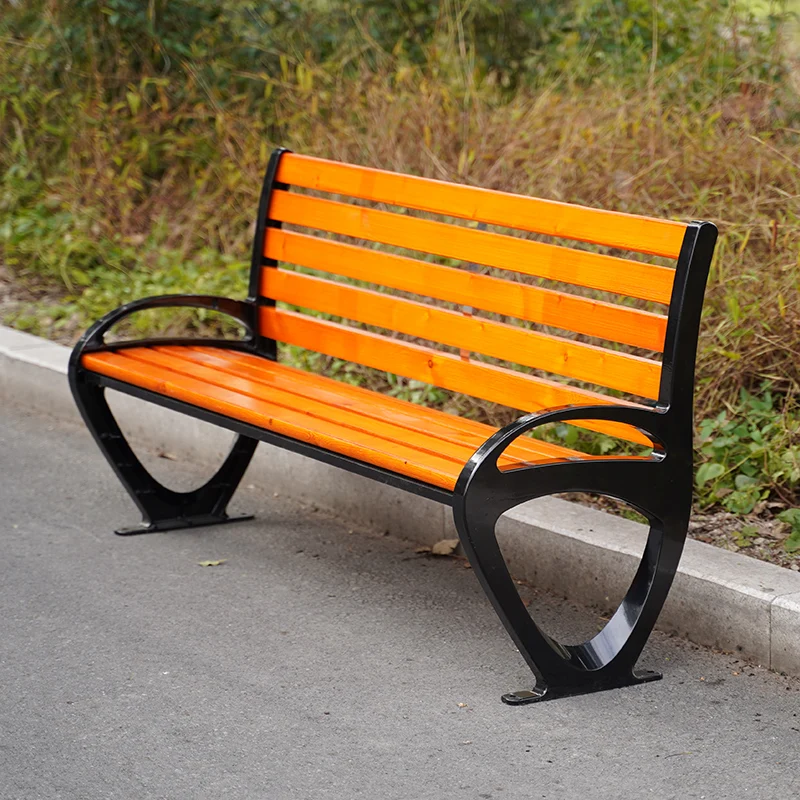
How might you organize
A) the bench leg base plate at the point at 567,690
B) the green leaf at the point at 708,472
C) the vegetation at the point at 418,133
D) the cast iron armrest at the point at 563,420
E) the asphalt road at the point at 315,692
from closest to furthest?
the asphalt road at the point at 315,692 < the cast iron armrest at the point at 563,420 < the bench leg base plate at the point at 567,690 < the green leaf at the point at 708,472 < the vegetation at the point at 418,133

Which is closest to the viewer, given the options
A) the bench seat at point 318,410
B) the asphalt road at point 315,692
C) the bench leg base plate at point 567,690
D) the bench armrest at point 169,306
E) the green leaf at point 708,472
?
the asphalt road at point 315,692

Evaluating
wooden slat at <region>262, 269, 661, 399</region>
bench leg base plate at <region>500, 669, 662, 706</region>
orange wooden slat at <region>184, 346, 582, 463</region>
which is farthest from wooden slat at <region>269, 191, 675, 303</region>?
bench leg base plate at <region>500, 669, 662, 706</region>

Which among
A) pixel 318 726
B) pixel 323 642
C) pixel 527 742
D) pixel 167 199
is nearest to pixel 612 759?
pixel 527 742

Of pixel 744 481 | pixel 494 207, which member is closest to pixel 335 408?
pixel 494 207

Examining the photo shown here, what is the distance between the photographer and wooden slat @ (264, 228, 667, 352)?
3.41 metres

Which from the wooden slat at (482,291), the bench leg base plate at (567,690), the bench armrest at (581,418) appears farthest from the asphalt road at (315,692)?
the wooden slat at (482,291)

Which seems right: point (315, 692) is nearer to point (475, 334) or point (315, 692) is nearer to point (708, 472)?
point (475, 334)

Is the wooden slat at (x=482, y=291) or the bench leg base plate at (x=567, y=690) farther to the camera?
the wooden slat at (x=482, y=291)

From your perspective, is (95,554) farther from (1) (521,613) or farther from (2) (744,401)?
(2) (744,401)

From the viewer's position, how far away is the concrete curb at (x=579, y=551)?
3342mm

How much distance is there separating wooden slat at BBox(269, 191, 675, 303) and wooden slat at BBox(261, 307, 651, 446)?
Answer: 285 millimetres

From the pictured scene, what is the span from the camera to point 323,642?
3527mm

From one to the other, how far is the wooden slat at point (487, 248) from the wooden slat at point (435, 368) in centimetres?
28

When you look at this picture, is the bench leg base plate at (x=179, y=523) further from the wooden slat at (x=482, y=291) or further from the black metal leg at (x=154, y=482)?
the wooden slat at (x=482, y=291)
